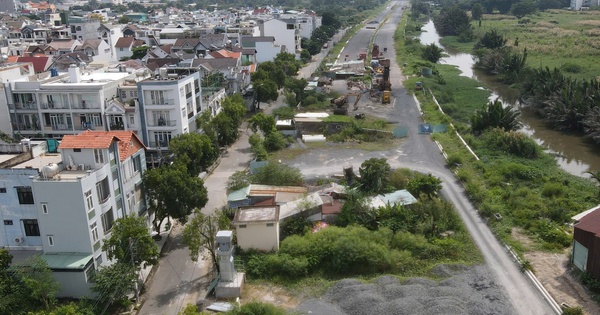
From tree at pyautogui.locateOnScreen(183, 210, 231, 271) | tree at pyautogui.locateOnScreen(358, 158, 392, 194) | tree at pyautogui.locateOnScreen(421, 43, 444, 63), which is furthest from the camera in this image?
tree at pyautogui.locateOnScreen(421, 43, 444, 63)

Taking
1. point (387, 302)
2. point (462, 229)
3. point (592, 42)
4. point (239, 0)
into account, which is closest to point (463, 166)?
point (462, 229)

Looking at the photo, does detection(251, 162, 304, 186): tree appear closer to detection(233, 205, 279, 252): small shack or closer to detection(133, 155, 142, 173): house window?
detection(233, 205, 279, 252): small shack

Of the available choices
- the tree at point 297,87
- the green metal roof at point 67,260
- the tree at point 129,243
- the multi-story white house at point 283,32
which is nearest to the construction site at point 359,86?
the tree at point 297,87

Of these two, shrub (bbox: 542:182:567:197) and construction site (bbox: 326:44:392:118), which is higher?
construction site (bbox: 326:44:392:118)

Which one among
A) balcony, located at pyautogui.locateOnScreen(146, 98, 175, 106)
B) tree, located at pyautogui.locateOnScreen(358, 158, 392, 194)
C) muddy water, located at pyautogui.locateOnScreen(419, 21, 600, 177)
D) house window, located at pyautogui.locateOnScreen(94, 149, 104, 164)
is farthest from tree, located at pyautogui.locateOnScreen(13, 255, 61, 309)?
muddy water, located at pyautogui.locateOnScreen(419, 21, 600, 177)

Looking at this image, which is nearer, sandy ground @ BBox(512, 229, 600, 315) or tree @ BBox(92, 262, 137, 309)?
sandy ground @ BBox(512, 229, 600, 315)

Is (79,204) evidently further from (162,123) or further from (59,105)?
(59,105)

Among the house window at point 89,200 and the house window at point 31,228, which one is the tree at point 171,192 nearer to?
the house window at point 89,200

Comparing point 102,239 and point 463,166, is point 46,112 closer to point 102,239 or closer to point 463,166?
point 102,239
